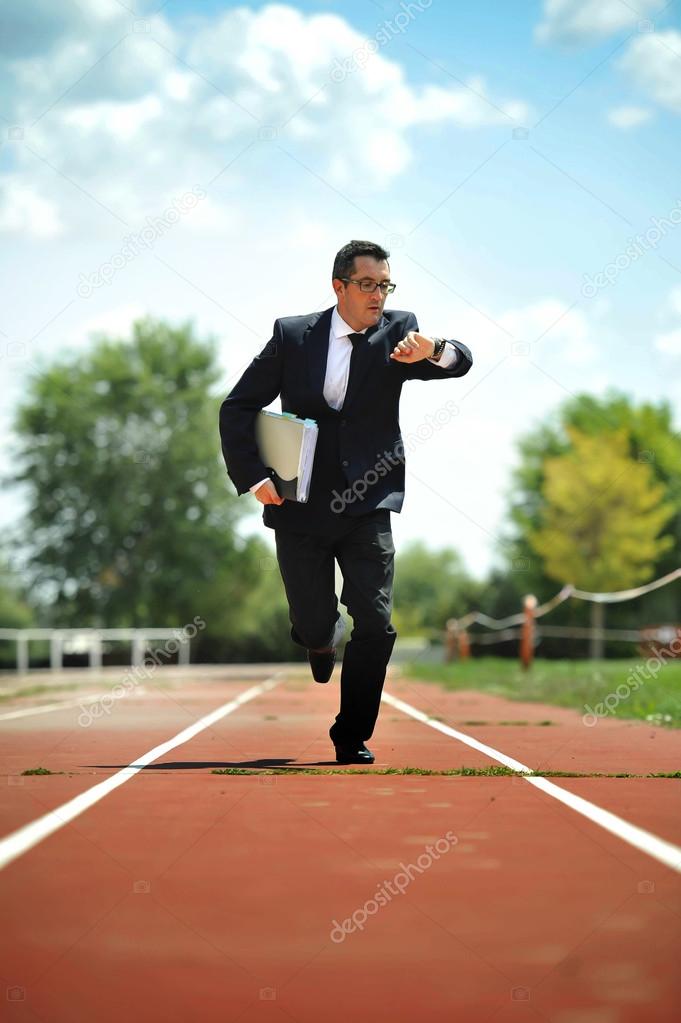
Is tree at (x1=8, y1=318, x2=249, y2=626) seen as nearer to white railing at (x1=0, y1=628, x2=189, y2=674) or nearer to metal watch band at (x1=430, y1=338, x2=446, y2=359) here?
white railing at (x1=0, y1=628, x2=189, y2=674)

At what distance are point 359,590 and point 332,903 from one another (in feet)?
12.3

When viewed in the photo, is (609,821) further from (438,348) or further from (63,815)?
(438,348)

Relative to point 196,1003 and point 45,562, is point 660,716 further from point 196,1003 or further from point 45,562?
point 45,562

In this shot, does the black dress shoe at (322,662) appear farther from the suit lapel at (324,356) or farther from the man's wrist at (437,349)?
the man's wrist at (437,349)

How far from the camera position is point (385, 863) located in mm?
4031

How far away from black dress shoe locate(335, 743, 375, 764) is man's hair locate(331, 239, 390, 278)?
234 cm

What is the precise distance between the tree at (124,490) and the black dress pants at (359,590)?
50.0m

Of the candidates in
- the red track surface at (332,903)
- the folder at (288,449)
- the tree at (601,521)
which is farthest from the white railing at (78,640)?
the red track surface at (332,903)

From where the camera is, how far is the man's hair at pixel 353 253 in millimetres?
7148

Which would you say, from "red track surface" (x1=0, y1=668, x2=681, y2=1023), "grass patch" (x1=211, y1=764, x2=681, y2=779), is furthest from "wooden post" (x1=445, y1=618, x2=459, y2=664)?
"red track surface" (x1=0, y1=668, x2=681, y2=1023)

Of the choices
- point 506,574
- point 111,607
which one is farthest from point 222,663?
point 506,574

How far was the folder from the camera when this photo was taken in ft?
23.4

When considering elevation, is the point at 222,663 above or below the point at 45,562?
below

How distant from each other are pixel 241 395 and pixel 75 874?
396 centimetres
